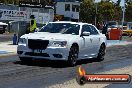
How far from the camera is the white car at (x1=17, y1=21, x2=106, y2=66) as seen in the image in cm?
1242

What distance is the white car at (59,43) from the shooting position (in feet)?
40.8

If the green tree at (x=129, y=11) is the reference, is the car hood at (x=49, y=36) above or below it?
above

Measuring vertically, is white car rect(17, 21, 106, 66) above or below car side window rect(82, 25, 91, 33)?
below

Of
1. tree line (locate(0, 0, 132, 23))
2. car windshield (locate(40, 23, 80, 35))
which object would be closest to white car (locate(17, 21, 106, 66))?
car windshield (locate(40, 23, 80, 35))

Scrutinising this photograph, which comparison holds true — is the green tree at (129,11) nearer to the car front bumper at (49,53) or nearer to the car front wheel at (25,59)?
the car front wheel at (25,59)

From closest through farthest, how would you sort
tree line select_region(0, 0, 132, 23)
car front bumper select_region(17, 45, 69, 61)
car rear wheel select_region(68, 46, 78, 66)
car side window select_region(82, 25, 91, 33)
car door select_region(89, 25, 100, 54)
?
car front bumper select_region(17, 45, 69, 61), car rear wheel select_region(68, 46, 78, 66), car side window select_region(82, 25, 91, 33), car door select_region(89, 25, 100, 54), tree line select_region(0, 0, 132, 23)

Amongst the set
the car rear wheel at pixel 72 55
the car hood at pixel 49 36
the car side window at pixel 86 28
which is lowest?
the car rear wheel at pixel 72 55

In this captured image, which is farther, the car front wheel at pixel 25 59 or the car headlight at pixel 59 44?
the car front wheel at pixel 25 59

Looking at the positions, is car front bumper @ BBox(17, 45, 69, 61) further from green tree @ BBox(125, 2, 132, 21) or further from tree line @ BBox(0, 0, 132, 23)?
green tree @ BBox(125, 2, 132, 21)

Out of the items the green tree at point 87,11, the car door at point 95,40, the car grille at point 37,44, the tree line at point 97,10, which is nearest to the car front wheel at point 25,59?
the car grille at point 37,44

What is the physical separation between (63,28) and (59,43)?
4.94 ft

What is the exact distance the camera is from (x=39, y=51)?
12430 millimetres

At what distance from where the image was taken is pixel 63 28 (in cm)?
Answer: 1386

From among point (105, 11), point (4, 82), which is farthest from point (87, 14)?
point (4, 82)
